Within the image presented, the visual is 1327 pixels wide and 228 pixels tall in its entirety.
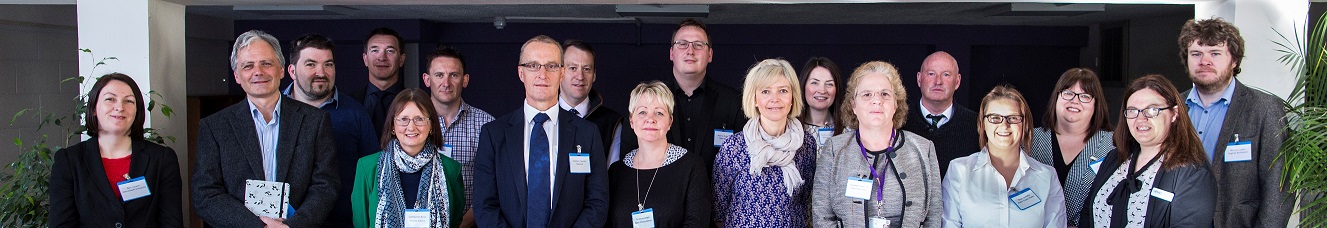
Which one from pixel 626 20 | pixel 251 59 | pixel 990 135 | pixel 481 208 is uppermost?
pixel 626 20

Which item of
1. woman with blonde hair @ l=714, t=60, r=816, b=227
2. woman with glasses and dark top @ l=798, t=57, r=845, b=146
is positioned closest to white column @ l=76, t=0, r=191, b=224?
woman with blonde hair @ l=714, t=60, r=816, b=227

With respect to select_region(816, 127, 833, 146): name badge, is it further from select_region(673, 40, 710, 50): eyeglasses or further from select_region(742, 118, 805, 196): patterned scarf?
select_region(673, 40, 710, 50): eyeglasses

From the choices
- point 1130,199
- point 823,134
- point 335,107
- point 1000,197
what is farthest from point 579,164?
point 1130,199

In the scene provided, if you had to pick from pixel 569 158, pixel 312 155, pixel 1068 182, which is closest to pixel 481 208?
pixel 569 158

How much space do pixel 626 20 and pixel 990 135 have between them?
5.91m

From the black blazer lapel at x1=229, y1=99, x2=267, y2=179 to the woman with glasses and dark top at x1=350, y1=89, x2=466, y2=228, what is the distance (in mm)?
367

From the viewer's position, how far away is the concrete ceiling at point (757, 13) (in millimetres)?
7574

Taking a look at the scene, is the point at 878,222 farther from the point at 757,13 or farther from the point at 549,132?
the point at 757,13

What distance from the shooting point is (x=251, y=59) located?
3.64m

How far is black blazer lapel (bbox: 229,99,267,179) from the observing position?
11.7ft

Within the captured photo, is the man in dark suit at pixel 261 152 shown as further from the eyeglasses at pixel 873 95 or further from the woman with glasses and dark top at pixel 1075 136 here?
the woman with glasses and dark top at pixel 1075 136

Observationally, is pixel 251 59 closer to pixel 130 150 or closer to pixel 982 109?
pixel 130 150

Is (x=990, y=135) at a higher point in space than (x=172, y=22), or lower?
lower

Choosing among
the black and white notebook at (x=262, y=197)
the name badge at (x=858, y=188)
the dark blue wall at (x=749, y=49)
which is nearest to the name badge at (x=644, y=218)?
the name badge at (x=858, y=188)
